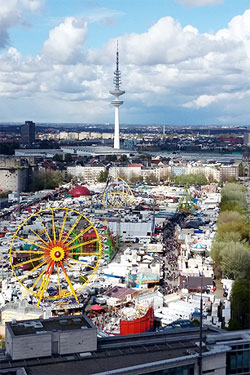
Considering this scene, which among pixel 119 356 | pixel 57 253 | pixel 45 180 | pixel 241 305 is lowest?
pixel 241 305

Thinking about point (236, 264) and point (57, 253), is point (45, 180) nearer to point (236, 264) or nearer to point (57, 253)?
point (236, 264)

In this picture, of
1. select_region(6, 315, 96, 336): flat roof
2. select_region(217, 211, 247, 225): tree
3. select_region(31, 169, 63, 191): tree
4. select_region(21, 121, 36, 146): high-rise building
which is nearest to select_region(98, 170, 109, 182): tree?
select_region(31, 169, 63, 191): tree

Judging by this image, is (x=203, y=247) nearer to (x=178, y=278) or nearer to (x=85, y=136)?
(x=178, y=278)

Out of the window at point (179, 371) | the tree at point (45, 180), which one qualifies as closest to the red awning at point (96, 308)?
the window at point (179, 371)

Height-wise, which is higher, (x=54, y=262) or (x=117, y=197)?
(x=54, y=262)

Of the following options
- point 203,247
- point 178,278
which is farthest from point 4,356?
point 203,247

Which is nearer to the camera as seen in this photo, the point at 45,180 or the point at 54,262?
the point at 54,262

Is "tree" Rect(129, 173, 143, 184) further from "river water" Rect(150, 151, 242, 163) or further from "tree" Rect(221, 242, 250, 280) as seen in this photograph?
"tree" Rect(221, 242, 250, 280)

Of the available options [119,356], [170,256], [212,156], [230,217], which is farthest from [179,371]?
[212,156]

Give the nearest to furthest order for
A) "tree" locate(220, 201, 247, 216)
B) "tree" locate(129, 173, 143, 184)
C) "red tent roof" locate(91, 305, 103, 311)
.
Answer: "red tent roof" locate(91, 305, 103, 311), "tree" locate(220, 201, 247, 216), "tree" locate(129, 173, 143, 184)
